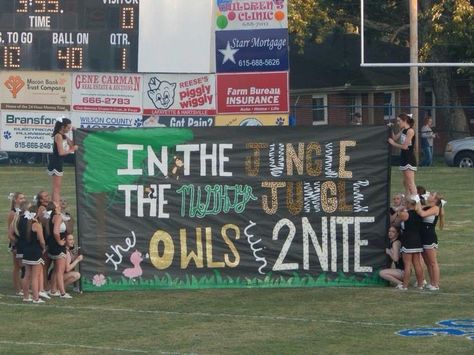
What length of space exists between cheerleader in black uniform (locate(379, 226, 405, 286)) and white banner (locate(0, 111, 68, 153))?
55.2ft

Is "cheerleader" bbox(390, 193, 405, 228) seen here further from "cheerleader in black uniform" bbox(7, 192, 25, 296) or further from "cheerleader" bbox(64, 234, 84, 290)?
"cheerleader in black uniform" bbox(7, 192, 25, 296)

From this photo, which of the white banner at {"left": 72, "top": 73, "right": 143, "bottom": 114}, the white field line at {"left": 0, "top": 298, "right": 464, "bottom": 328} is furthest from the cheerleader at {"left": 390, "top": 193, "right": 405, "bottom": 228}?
the white banner at {"left": 72, "top": 73, "right": 143, "bottom": 114}

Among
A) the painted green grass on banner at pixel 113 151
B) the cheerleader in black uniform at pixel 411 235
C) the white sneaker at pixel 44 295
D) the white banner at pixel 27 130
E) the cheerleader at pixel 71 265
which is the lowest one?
the white sneaker at pixel 44 295

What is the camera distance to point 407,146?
18.1 m

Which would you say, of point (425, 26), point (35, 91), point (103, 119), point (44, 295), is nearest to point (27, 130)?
point (35, 91)

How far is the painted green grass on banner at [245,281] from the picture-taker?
1678 centimetres

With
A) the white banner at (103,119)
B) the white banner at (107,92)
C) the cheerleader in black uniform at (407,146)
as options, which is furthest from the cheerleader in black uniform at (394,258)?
the white banner at (103,119)

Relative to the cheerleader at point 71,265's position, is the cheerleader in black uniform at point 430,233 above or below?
above

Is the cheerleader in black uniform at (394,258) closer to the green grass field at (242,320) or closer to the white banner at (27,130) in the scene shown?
the green grass field at (242,320)

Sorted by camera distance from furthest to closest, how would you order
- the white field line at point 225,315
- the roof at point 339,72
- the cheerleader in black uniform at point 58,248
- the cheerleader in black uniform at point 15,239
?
the roof at point 339,72
the cheerleader in black uniform at point 15,239
the cheerleader in black uniform at point 58,248
the white field line at point 225,315

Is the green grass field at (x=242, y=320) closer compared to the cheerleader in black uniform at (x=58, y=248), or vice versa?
the green grass field at (x=242, y=320)

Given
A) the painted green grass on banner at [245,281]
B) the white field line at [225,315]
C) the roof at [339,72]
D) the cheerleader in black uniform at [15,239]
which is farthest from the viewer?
the roof at [339,72]

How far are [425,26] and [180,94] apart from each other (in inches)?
284

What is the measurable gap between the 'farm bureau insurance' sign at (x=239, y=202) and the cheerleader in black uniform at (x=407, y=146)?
0.90 metres
